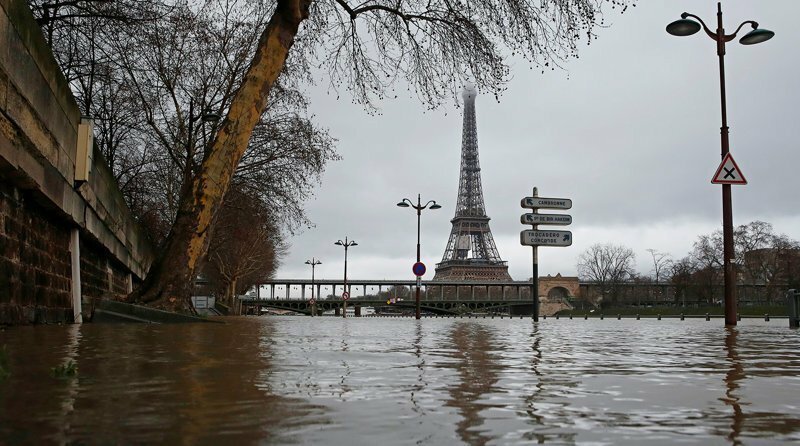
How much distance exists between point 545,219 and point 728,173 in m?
10.5

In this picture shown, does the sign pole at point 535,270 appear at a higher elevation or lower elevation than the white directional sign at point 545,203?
lower

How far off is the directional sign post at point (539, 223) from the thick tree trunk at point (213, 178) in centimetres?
1245

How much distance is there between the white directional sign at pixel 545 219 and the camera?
23.4 m

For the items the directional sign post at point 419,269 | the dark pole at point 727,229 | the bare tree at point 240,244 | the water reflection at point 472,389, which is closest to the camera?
the water reflection at point 472,389

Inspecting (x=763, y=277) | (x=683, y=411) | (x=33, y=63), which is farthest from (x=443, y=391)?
(x=763, y=277)

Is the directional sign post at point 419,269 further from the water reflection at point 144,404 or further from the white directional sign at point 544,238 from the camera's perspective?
the water reflection at point 144,404

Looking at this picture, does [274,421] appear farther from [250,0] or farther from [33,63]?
[250,0]

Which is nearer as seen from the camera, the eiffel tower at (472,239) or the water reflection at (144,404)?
the water reflection at (144,404)

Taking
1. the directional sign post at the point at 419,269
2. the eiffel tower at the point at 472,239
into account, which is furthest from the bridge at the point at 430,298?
the directional sign post at the point at 419,269

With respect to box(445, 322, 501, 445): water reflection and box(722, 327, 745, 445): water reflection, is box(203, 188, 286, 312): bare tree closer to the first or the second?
box(445, 322, 501, 445): water reflection

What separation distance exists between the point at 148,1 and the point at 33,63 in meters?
9.21

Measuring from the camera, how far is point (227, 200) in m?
27.5

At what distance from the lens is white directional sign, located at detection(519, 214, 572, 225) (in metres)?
23.4

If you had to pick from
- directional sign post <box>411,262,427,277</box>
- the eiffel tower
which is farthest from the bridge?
directional sign post <box>411,262,427,277</box>
